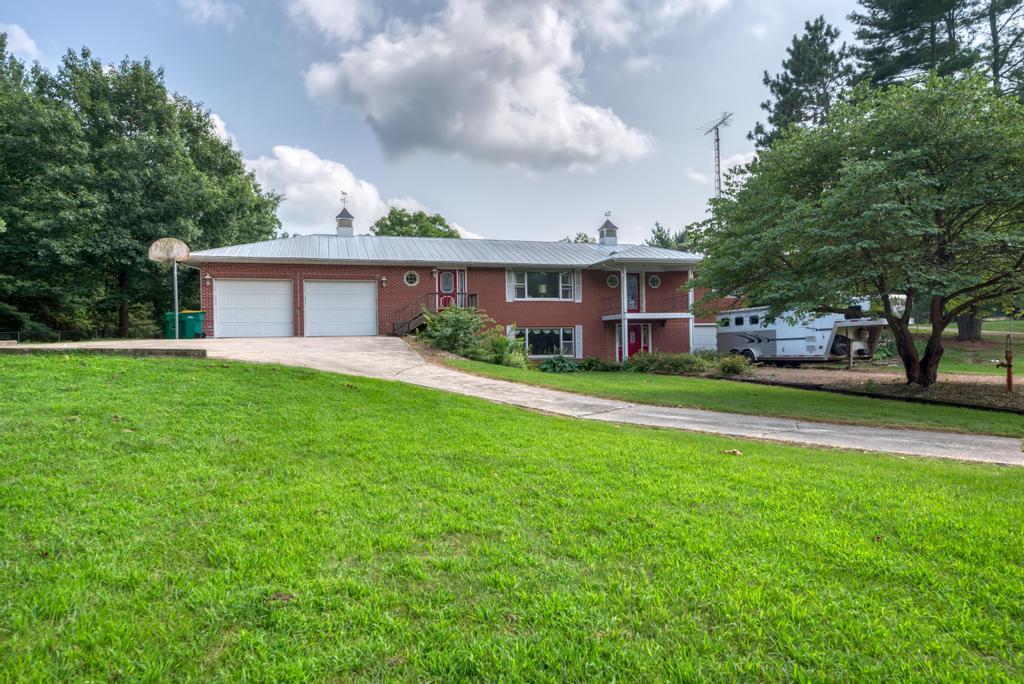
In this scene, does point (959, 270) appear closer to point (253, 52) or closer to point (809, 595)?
point (809, 595)

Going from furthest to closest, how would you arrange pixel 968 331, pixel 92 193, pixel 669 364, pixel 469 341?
pixel 968 331 → pixel 92 193 → pixel 669 364 → pixel 469 341

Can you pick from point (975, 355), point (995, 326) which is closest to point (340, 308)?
point (975, 355)

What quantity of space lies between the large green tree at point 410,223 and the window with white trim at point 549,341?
18.4 meters

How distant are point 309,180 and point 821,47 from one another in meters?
28.6

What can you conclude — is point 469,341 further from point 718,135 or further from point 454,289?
point 718,135

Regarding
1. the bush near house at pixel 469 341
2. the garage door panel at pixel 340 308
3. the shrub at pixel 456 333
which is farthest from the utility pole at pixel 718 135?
the garage door panel at pixel 340 308

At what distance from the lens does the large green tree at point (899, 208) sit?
944 centimetres

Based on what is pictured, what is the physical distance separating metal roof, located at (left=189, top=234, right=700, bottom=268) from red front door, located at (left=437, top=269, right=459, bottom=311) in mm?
568

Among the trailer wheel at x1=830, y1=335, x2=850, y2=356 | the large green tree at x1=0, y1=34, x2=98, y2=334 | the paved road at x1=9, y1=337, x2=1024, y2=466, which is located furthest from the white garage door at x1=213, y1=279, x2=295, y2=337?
the trailer wheel at x1=830, y1=335, x2=850, y2=356

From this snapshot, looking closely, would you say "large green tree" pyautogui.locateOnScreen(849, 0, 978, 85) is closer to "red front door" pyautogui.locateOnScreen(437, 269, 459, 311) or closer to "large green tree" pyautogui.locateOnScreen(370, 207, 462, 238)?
"red front door" pyautogui.locateOnScreen(437, 269, 459, 311)

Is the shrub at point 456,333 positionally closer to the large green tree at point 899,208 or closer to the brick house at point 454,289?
the brick house at point 454,289

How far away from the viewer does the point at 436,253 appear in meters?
21.0

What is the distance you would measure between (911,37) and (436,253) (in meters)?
25.4

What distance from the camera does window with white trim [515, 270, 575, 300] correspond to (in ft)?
70.6
